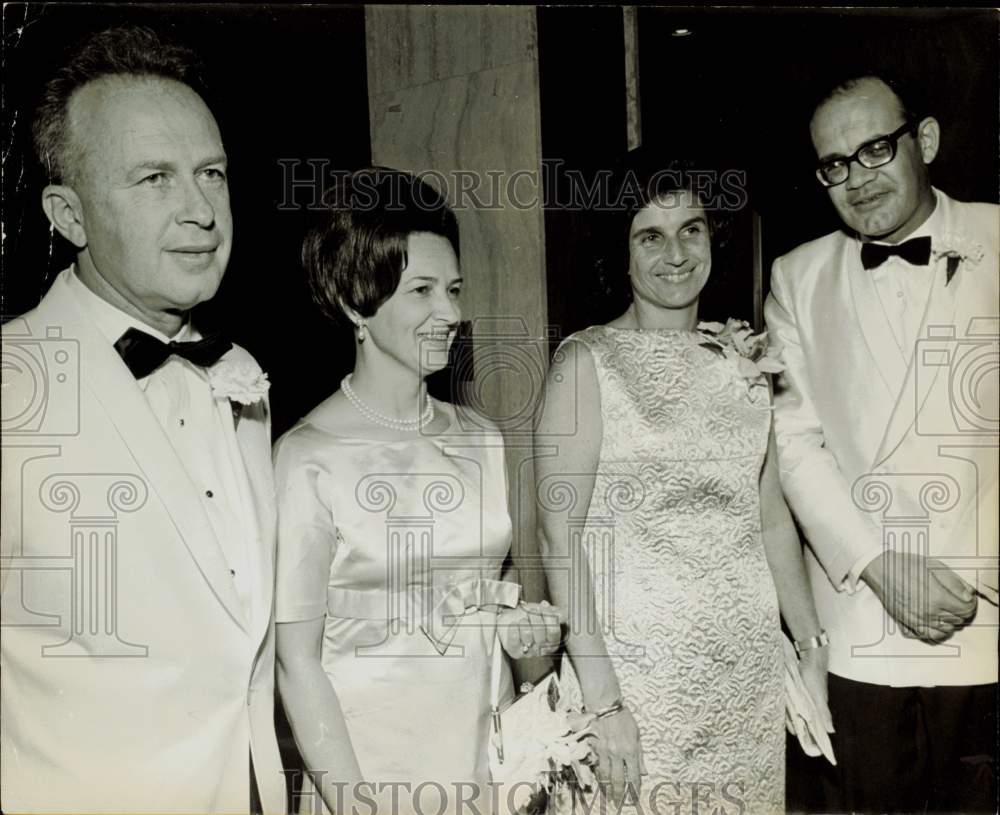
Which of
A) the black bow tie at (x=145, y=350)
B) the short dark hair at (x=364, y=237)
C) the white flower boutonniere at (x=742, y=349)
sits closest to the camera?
the black bow tie at (x=145, y=350)

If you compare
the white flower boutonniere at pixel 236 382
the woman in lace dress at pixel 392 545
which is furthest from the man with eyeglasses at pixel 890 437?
the white flower boutonniere at pixel 236 382

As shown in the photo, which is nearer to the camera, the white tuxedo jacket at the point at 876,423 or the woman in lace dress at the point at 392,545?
the woman in lace dress at the point at 392,545

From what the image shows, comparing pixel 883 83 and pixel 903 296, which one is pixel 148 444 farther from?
pixel 883 83

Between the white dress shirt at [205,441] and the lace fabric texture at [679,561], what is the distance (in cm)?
77

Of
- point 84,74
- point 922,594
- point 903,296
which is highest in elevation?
point 84,74

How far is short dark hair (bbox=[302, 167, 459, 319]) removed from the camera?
2.49 metres

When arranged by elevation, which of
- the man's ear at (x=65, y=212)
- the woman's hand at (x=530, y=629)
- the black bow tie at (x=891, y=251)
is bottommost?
the woman's hand at (x=530, y=629)

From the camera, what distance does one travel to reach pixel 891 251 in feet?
8.71

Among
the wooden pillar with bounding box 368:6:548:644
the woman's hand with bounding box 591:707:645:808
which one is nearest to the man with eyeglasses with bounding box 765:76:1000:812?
the woman's hand with bounding box 591:707:645:808

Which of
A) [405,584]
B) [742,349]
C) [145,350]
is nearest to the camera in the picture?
[145,350]

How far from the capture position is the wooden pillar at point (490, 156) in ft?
8.38

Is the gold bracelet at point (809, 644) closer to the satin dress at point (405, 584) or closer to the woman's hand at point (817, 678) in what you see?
the woman's hand at point (817, 678)

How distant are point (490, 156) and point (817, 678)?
4.78 ft

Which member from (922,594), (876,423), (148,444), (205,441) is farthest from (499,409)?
(922,594)
